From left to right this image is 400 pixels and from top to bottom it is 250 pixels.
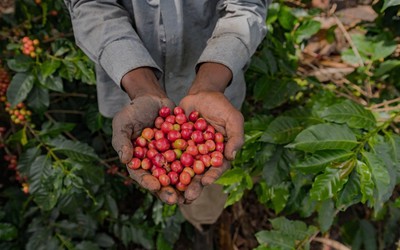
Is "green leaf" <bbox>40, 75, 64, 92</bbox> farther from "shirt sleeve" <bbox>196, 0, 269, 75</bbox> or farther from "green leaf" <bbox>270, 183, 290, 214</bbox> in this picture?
"green leaf" <bbox>270, 183, 290, 214</bbox>

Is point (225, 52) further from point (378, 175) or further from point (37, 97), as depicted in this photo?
point (37, 97)

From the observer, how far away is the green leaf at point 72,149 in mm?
1871

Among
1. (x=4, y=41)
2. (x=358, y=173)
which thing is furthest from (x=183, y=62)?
(x=4, y=41)

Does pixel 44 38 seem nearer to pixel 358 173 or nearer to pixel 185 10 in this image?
pixel 185 10

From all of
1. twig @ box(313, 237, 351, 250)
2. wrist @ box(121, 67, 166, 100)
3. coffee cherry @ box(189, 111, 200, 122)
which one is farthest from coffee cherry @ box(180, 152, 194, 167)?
twig @ box(313, 237, 351, 250)

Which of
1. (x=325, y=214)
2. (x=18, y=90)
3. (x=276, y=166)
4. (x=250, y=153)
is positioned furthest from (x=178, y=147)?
(x=18, y=90)

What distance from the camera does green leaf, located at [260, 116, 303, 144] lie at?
1.59 m

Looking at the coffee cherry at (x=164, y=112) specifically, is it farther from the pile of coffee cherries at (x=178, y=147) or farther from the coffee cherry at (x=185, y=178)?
the coffee cherry at (x=185, y=178)

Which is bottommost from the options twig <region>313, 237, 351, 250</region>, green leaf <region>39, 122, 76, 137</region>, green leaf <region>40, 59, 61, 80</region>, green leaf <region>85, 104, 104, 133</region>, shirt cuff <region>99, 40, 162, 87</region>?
twig <region>313, 237, 351, 250</region>

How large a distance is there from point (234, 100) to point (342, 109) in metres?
0.50

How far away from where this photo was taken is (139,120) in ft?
4.53

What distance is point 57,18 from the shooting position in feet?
7.35

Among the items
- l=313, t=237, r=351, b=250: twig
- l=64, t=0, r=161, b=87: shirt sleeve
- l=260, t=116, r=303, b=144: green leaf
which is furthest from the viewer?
l=313, t=237, r=351, b=250: twig

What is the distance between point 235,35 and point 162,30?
239 millimetres
